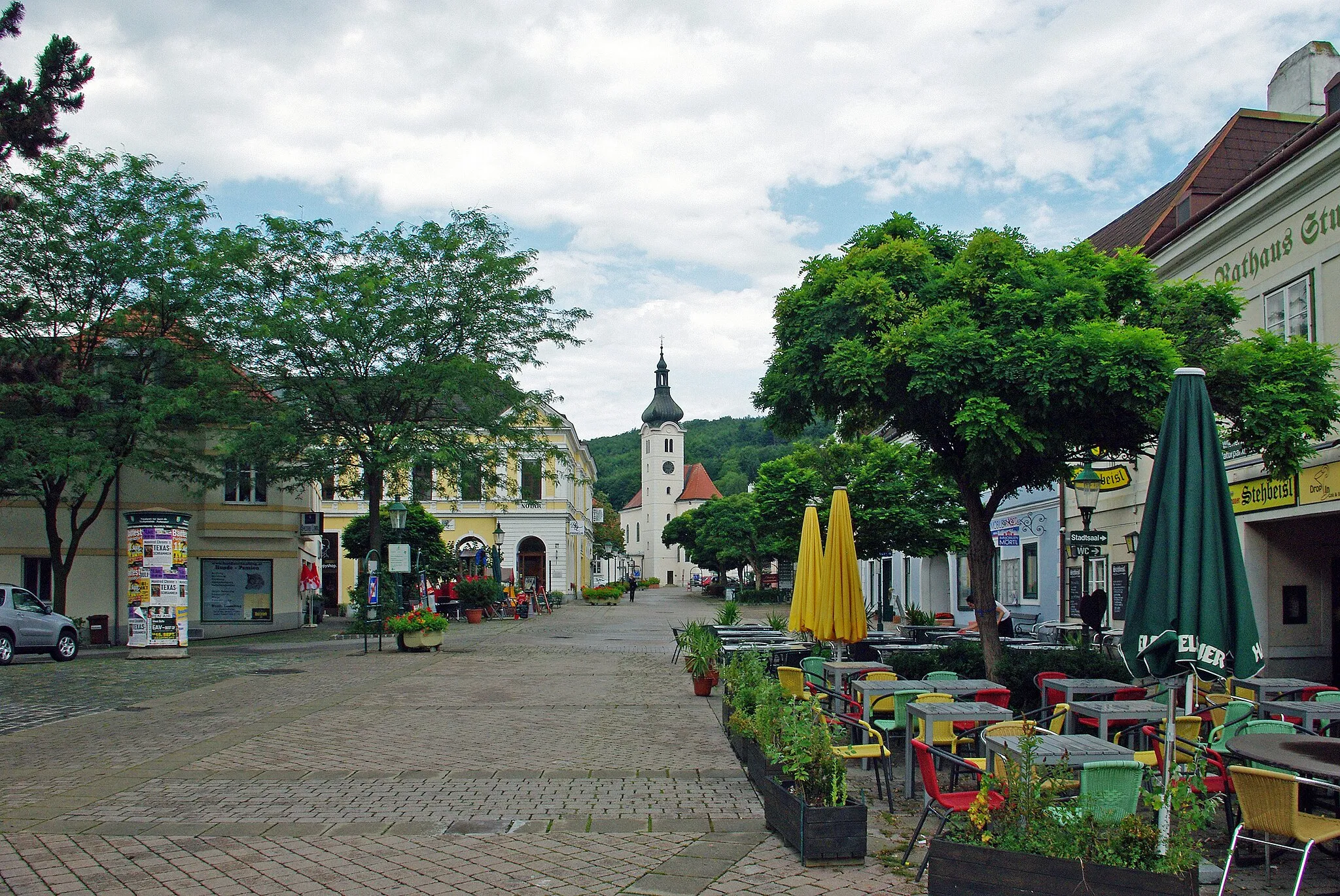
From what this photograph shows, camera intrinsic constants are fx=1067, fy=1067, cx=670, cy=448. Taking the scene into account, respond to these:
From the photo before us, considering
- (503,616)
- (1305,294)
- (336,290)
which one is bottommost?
(503,616)

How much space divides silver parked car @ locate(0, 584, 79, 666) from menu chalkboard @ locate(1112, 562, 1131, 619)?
2134 cm

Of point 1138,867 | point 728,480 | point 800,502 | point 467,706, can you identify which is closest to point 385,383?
point 800,502

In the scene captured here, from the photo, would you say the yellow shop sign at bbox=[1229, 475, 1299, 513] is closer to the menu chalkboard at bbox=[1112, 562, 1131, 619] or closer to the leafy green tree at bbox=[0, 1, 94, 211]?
the menu chalkboard at bbox=[1112, 562, 1131, 619]

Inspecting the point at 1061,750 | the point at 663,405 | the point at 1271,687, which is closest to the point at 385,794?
the point at 1061,750

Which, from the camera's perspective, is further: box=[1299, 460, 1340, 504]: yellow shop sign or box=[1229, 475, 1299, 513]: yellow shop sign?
box=[1229, 475, 1299, 513]: yellow shop sign

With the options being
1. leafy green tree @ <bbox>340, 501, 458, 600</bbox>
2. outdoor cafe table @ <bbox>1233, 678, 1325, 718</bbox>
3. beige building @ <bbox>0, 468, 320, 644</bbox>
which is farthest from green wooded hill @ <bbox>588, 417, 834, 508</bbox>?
outdoor cafe table @ <bbox>1233, 678, 1325, 718</bbox>

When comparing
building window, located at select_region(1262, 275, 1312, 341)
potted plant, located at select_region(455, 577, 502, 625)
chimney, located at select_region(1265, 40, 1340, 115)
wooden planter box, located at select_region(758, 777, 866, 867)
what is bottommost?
potted plant, located at select_region(455, 577, 502, 625)

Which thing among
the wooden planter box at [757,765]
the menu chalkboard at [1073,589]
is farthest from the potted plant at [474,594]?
the wooden planter box at [757,765]

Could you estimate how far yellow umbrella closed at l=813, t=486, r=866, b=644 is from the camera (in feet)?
44.4

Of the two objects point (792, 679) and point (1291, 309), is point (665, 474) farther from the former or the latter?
point (792, 679)

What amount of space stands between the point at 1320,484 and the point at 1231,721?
7.97 meters

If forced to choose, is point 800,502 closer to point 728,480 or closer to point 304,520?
point 304,520

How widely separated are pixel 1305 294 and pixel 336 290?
21.0 meters

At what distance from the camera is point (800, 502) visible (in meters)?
26.0
